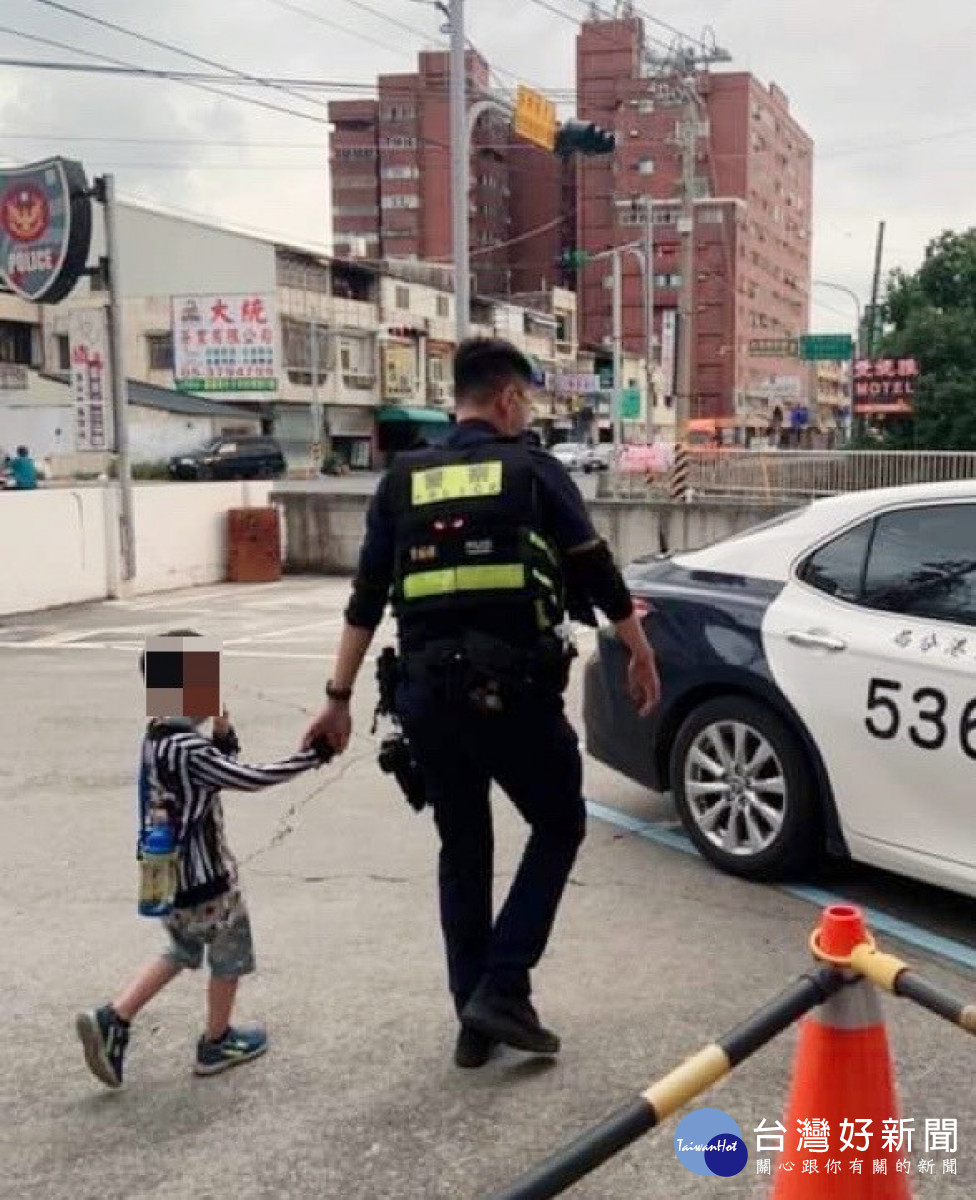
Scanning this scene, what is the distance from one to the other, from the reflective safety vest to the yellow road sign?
1571 centimetres

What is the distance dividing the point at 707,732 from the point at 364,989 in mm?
1676

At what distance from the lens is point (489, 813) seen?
336cm

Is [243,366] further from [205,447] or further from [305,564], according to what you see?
[305,564]

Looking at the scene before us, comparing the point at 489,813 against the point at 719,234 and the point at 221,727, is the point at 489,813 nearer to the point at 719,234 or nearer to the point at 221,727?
the point at 221,727

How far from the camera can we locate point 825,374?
13400 cm

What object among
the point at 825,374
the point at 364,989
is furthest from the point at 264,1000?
the point at 825,374

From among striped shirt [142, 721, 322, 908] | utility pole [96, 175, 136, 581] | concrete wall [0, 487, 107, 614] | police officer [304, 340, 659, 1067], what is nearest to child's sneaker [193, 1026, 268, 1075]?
striped shirt [142, 721, 322, 908]

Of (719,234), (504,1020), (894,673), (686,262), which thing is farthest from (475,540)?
(719,234)

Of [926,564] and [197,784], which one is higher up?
[926,564]

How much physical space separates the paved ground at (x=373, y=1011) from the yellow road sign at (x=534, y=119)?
13425 millimetres

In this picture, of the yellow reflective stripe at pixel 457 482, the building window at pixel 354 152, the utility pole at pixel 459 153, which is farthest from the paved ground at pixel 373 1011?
the building window at pixel 354 152

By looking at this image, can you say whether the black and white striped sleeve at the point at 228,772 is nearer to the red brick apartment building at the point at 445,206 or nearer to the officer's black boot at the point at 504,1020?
the officer's black boot at the point at 504,1020

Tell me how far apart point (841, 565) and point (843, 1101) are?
2.54m

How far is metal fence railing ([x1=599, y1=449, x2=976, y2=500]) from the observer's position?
17906 millimetres
